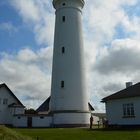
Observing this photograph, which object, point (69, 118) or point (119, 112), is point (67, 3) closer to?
point (69, 118)

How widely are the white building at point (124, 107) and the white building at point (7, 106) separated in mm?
15725

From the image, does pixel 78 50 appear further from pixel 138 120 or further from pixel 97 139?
pixel 97 139

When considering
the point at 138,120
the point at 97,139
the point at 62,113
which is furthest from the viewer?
the point at 62,113

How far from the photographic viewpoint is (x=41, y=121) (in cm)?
3650

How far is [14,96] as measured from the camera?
142 feet

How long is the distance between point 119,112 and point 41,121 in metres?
11.5

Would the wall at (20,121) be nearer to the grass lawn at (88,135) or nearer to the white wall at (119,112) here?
the white wall at (119,112)

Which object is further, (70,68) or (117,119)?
(70,68)

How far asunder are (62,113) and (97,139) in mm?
18642

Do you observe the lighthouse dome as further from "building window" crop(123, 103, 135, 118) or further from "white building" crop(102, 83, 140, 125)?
"building window" crop(123, 103, 135, 118)

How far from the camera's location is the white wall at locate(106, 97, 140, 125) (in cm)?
2780

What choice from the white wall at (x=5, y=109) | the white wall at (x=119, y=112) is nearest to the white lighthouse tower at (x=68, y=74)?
the white wall at (x=119, y=112)

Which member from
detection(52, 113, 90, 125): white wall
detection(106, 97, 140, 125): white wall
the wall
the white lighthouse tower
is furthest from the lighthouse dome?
the wall

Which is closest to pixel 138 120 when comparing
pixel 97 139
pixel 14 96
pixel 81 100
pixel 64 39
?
pixel 81 100
